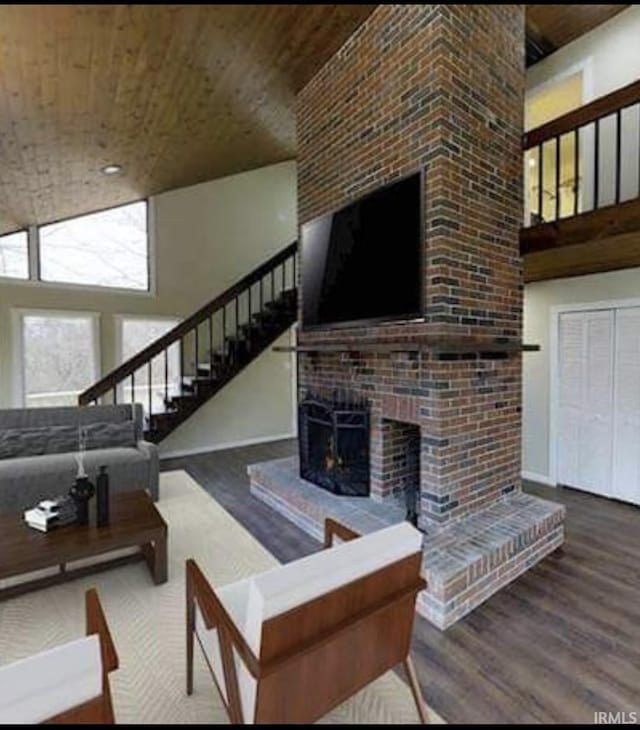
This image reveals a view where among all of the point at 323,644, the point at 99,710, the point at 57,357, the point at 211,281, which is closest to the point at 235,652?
the point at 323,644

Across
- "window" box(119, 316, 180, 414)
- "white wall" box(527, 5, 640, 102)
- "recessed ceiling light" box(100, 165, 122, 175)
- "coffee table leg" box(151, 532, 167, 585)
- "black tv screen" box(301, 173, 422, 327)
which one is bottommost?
"coffee table leg" box(151, 532, 167, 585)

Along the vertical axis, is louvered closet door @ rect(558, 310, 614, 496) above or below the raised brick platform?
above

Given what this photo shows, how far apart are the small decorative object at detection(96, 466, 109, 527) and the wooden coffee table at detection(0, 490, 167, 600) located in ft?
0.15

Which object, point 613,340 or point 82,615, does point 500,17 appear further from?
point 82,615

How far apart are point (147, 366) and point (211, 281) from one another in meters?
1.69

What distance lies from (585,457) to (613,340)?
48.8 inches

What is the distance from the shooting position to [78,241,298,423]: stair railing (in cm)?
573

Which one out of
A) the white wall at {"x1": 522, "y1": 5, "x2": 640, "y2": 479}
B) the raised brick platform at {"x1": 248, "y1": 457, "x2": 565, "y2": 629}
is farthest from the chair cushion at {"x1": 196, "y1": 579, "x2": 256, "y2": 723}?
the white wall at {"x1": 522, "y1": 5, "x2": 640, "y2": 479}

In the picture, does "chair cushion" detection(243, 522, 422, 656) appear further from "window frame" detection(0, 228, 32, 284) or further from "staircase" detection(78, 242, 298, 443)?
"window frame" detection(0, 228, 32, 284)

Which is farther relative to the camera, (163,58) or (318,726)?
(163,58)

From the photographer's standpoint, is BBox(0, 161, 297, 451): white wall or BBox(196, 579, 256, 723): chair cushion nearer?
BBox(196, 579, 256, 723): chair cushion

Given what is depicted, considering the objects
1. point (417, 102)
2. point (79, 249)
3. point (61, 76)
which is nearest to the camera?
point (61, 76)

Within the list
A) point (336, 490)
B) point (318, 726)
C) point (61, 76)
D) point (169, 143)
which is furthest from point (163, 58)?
point (318, 726)

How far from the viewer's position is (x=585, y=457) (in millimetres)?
4566
